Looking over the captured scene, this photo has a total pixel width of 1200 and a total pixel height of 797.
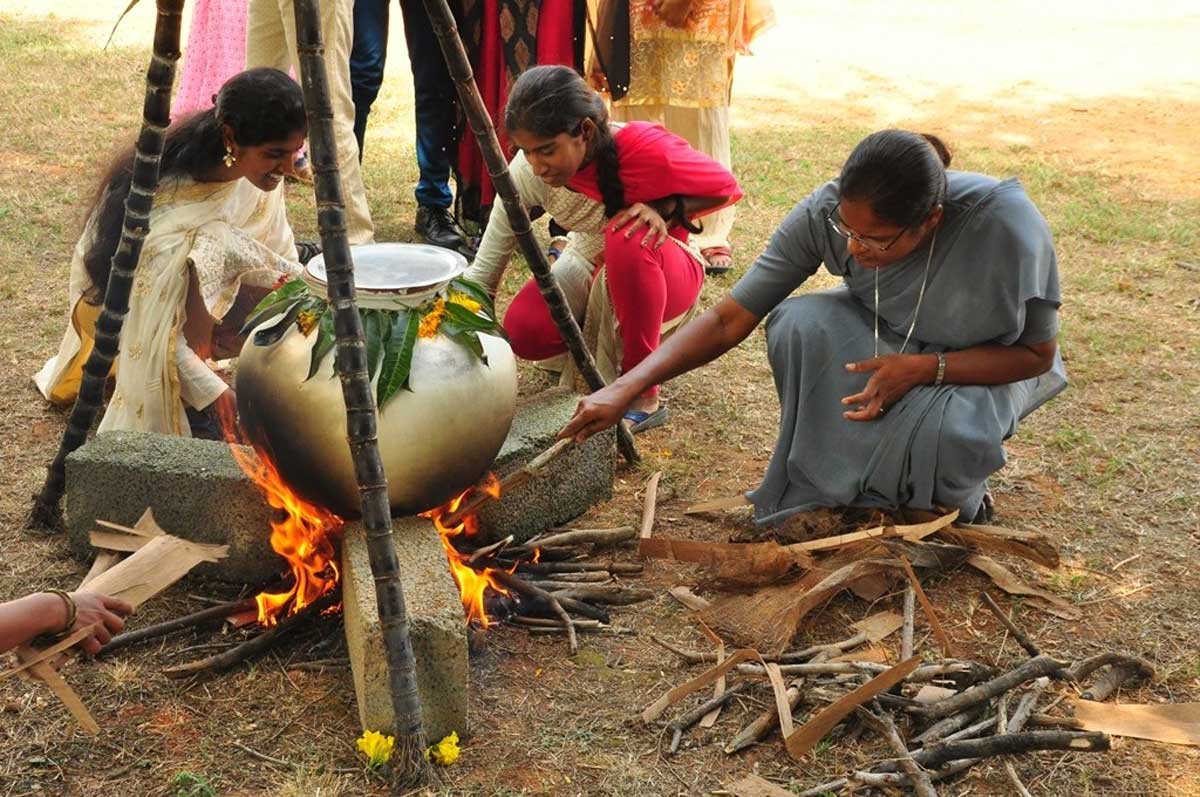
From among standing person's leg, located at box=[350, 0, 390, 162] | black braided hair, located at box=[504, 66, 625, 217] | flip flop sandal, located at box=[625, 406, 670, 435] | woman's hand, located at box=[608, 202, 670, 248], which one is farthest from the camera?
standing person's leg, located at box=[350, 0, 390, 162]

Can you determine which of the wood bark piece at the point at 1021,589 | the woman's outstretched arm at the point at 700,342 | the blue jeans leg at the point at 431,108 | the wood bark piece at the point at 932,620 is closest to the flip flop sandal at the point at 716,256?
the blue jeans leg at the point at 431,108

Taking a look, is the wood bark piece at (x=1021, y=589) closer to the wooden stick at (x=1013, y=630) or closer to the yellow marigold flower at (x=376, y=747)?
the wooden stick at (x=1013, y=630)

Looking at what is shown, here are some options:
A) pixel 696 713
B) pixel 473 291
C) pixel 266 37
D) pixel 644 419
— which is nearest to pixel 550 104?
pixel 473 291

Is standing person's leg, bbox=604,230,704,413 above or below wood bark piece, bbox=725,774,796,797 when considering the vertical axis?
above

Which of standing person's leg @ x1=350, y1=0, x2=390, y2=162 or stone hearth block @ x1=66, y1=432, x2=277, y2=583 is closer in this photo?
stone hearth block @ x1=66, y1=432, x2=277, y2=583

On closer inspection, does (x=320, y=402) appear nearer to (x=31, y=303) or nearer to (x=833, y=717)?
(x=833, y=717)

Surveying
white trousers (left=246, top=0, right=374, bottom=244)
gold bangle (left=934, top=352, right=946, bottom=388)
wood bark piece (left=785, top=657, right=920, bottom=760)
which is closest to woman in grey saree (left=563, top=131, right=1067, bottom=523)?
gold bangle (left=934, top=352, right=946, bottom=388)

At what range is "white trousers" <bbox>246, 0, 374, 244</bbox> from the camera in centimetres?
561

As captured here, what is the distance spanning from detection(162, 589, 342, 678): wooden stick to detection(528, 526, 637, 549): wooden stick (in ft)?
2.32

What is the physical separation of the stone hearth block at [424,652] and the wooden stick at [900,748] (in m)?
0.97

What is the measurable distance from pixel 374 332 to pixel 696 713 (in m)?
1.23

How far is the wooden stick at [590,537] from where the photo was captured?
380 cm

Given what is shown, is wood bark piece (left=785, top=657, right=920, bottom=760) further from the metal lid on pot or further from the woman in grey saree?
the metal lid on pot

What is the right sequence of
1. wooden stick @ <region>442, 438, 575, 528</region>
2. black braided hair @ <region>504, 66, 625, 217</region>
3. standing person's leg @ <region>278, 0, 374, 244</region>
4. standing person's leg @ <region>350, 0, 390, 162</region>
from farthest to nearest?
standing person's leg @ <region>350, 0, 390, 162</region>
standing person's leg @ <region>278, 0, 374, 244</region>
black braided hair @ <region>504, 66, 625, 217</region>
wooden stick @ <region>442, 438, 575, 528</region>
